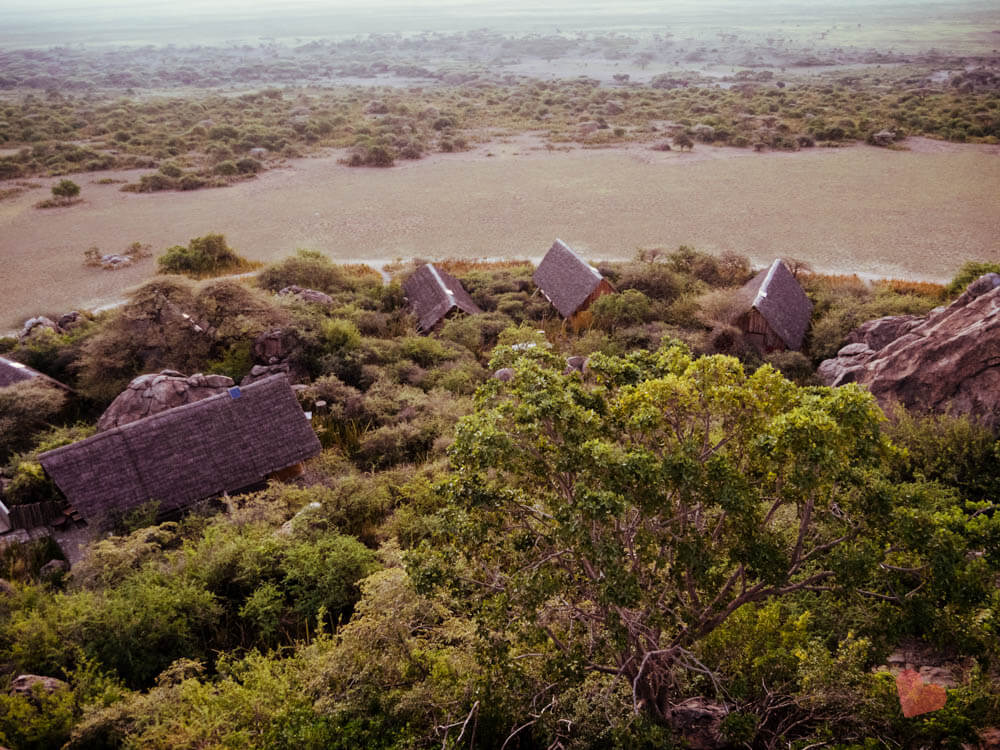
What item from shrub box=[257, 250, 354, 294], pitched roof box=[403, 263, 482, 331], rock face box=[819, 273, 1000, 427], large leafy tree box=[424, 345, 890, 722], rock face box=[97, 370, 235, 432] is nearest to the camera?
large leafy tree box=[424, 345, 890, 722]

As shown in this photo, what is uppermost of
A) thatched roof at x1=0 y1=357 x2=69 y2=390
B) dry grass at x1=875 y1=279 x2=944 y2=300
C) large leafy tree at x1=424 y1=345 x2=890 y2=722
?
large leafy tree at x1=424 y1=345 x2=890 y2=722

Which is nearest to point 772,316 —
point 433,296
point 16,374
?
point 433,296

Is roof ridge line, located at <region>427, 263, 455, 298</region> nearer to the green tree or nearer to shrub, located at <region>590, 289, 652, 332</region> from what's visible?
shrub, located at <region>590, 289, 652, 332</region>

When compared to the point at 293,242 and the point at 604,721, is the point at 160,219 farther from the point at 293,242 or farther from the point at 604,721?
the point at 604,721

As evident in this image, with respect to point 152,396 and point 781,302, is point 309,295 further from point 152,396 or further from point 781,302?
point 781,302

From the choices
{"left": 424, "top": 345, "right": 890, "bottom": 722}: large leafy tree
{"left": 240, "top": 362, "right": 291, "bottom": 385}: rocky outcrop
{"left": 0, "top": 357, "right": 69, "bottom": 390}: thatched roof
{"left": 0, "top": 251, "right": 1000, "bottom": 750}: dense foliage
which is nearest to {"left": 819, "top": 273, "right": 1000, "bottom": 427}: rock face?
{"left": 0, "top": 251, "right": 1000, "bottom": 750}: dense foliage

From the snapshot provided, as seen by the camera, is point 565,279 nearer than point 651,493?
No

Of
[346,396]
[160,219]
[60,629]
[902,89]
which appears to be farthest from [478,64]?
[60,629]

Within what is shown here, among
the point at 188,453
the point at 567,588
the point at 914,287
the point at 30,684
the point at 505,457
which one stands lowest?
the point at 30,684
